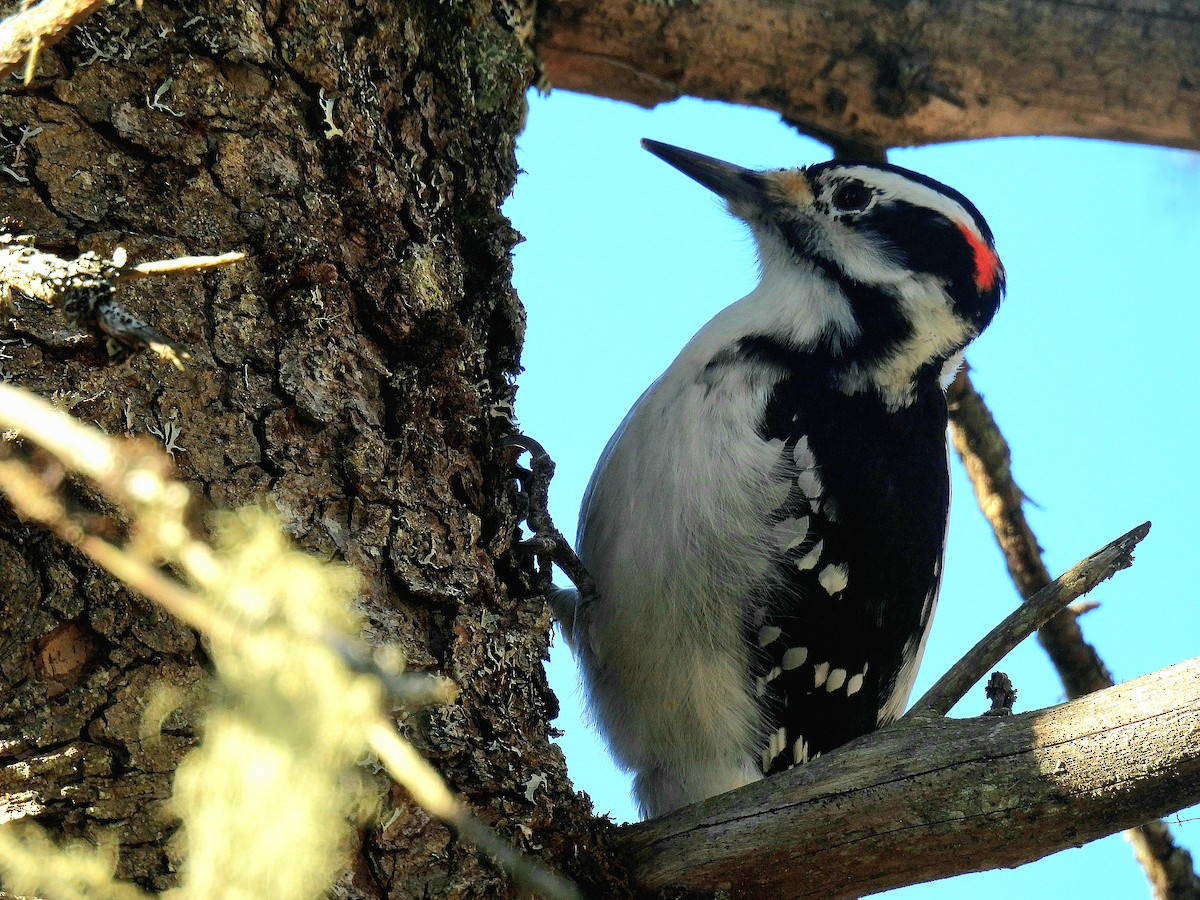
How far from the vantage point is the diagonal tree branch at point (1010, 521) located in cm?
287

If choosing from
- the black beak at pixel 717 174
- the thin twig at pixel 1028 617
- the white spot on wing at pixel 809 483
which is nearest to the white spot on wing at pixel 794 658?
the white spot on wing at pixel 809 483

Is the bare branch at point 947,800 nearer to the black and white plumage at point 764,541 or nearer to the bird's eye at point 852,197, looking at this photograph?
the black and white plumage at point 764,541

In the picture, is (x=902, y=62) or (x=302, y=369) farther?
(x=902, y=62)

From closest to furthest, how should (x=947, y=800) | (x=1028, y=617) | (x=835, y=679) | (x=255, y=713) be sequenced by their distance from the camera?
1. (x=255, y=713)
2. (x=947, y=800)
3. (x=1028, y=617)
4. (x=835, y=679)

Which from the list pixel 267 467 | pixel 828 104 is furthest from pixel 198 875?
pixel 828 104

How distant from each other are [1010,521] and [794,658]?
0.81 metres

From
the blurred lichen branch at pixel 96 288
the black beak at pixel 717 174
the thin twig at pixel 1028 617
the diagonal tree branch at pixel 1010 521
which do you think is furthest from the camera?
the black beak at pixel 717 174

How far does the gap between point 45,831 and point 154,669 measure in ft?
0.74

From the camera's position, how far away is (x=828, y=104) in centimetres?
315

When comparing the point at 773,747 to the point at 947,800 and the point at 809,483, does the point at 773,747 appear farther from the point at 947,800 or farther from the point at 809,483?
the point at 947,800

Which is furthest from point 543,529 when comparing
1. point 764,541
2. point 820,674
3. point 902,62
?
point 902,62

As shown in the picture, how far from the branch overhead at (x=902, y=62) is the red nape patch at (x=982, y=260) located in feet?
1.03

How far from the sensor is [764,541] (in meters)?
2.56

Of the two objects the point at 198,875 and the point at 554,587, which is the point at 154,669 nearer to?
the point at 198,875
